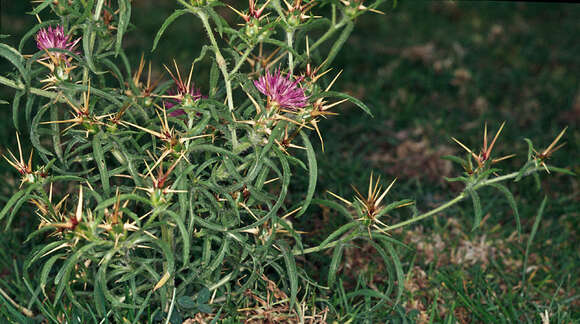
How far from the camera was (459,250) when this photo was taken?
116 inches

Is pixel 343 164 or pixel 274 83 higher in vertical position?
pixel 274 83

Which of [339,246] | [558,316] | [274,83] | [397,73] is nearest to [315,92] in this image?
[274,83]

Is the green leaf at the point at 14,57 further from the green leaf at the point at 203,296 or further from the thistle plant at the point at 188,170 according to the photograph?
the green leaf at the point at 203,296

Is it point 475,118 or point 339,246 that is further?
point 475,118

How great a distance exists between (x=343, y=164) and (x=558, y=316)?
1.50 meters

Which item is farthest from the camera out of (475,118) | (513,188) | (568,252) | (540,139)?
(475,118)

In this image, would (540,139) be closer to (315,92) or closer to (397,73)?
(397,73)

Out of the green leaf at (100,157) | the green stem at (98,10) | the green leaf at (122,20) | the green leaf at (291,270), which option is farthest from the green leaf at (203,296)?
the green stem at (98,10)

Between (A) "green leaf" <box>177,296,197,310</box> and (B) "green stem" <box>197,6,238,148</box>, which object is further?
(A) "green leaf" <box>177,296,197,310</box>

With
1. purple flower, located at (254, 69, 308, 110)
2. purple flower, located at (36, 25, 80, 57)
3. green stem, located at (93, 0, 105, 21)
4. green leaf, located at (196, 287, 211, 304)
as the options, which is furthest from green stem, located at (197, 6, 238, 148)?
green leaf, located at (196, 287, 211, 304)

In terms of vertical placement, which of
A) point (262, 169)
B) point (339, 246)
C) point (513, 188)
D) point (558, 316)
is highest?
point (262, 169)

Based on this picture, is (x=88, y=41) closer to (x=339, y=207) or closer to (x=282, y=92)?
(x=282, y=92)

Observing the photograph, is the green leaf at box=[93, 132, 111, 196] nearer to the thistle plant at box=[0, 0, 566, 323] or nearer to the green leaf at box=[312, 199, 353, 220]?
the thistle plant at box=[0, 0, 566, 323]

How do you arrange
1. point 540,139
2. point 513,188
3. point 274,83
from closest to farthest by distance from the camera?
1. point 274,83
2. point 513,188
3. point 540,139
